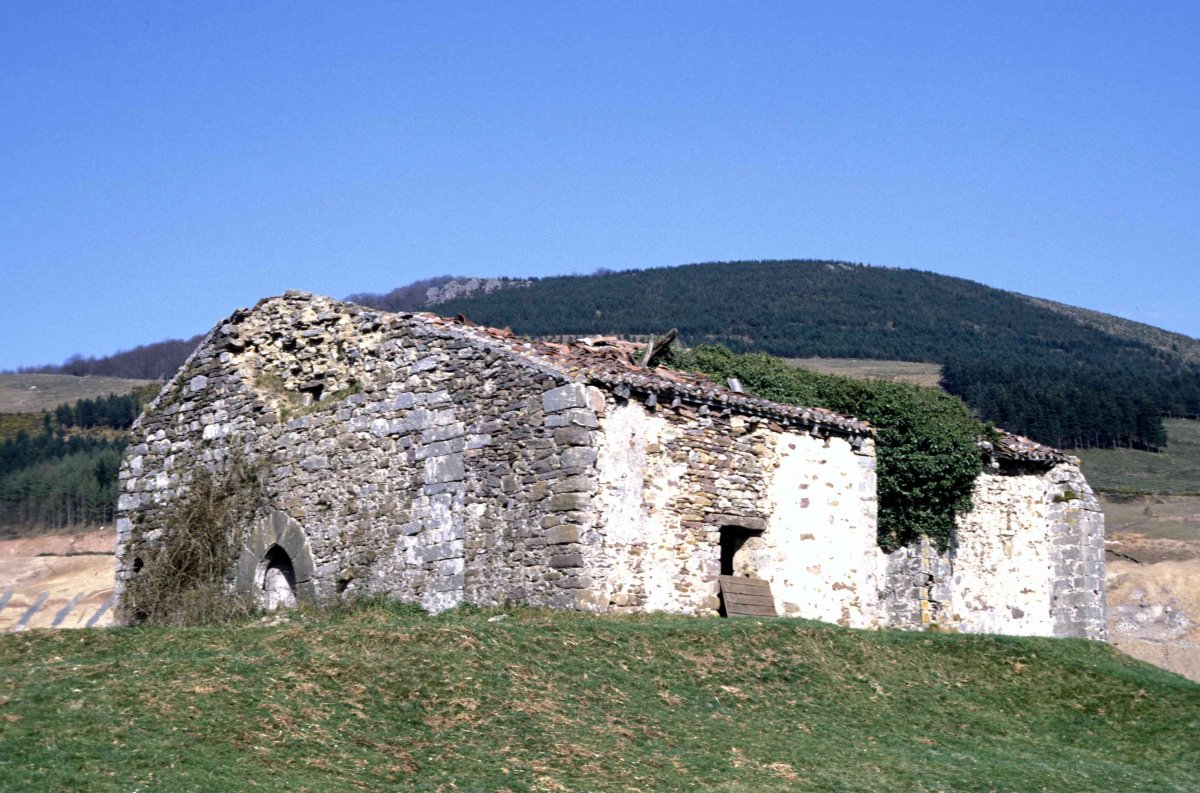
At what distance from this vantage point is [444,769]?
1168cm

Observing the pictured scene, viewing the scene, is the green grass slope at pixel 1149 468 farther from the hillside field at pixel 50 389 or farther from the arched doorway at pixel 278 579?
the hillside field at pixel 50 389

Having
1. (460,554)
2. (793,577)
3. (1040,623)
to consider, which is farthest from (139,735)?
(1040,623)

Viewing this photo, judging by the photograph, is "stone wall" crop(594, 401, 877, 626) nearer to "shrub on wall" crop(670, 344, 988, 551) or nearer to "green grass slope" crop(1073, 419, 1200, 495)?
"shrub on wall" crop(670, 344, 988, 551)

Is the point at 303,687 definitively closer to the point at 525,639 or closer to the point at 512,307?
the point at 525,639

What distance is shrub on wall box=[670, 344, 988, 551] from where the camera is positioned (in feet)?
79.5

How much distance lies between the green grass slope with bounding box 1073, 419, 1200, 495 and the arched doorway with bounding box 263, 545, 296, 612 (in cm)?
4645

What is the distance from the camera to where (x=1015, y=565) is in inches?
1011

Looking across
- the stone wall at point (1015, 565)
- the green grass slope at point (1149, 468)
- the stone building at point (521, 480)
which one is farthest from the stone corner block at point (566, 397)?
the green grass slope at point (1149, 468)

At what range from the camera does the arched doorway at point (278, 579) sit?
2223 cm

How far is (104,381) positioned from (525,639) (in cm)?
9856

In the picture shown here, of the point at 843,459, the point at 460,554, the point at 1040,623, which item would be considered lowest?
the point at 1040,623

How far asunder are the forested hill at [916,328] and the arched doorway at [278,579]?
57.1 meters

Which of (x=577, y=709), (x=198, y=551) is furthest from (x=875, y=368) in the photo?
(x=577, y=709)

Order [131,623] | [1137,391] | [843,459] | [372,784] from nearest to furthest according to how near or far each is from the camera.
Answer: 1. [372,784]
2. [843,459]
3. [131,623]
4. [1137,391]
